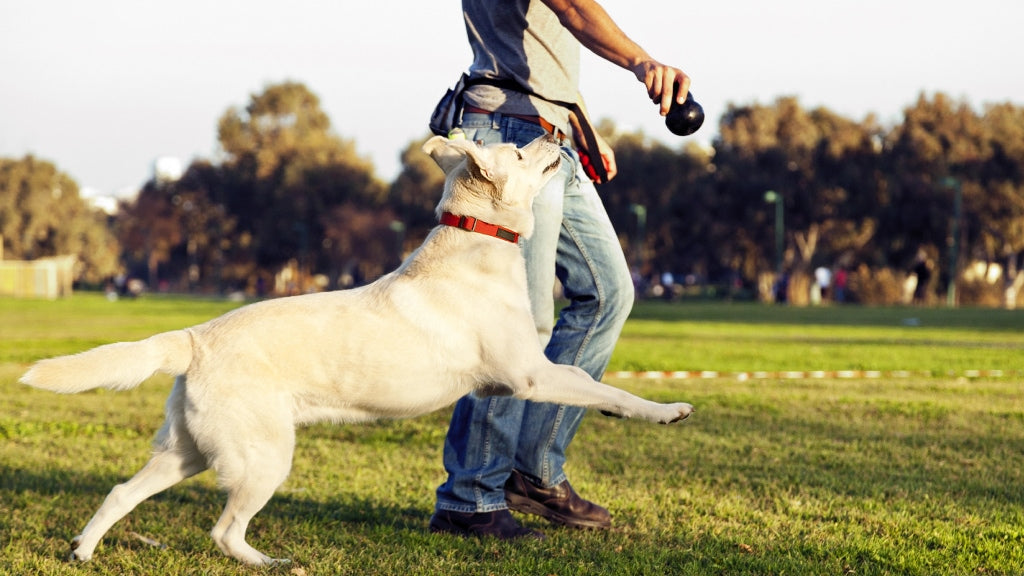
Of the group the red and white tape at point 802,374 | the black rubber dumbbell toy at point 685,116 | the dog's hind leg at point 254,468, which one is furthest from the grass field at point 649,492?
the black rubber dumbbell toy at point 685,116

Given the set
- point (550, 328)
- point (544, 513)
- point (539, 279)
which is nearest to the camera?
point (539, 279)

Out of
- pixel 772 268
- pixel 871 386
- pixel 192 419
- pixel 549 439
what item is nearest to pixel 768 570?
pixel 549 439

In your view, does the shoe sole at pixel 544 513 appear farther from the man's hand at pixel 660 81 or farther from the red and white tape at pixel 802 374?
the red and white tape at pixel 802 374

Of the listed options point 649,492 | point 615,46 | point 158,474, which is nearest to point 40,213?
point 649,492

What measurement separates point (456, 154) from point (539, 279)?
0.64 m

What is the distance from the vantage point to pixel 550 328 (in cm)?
474

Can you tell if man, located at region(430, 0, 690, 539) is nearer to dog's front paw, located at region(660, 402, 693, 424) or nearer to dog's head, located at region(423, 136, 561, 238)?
dog's head, located at region(423, 136, 561, 238)

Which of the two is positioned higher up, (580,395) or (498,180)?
(498,180)

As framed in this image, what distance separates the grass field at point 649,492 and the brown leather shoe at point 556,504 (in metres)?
0.07

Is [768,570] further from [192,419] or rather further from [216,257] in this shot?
[216,257]

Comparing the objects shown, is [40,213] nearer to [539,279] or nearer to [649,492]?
[649,492]

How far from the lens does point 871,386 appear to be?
35.4 ft

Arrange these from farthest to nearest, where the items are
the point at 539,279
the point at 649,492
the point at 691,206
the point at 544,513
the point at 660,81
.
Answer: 1. the point at 691,206
2. the point at 649,492
3. the point at 544,513
4. the point at 539,279
5. the point at 660,81


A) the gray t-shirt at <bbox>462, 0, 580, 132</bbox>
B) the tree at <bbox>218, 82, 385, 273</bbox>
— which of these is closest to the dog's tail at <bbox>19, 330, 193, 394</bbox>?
the gray t-shirt at <bbox>462, 0, 580, 132</bbox>
